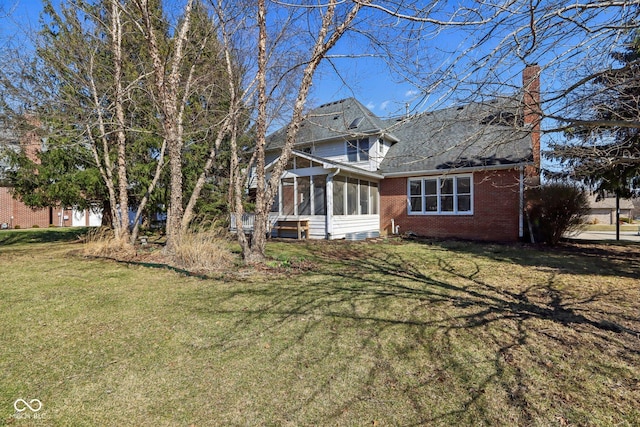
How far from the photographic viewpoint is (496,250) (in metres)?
10.3

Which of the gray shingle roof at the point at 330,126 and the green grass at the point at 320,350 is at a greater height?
the gray shingle roof at the point at 330,126

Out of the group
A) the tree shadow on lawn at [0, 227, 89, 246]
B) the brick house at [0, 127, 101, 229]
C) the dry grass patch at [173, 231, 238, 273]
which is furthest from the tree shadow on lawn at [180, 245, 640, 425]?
the brick house at [0, 127, 101, 229]

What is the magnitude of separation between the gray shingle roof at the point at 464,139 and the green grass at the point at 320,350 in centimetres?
214

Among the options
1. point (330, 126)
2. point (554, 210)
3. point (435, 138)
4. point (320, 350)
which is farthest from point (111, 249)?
point (554, 210)

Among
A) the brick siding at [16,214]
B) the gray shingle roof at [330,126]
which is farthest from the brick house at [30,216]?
the gray shingle roof at [330,126]

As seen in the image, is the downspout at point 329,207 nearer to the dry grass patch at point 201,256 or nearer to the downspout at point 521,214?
the dry grass patch at point 201,256

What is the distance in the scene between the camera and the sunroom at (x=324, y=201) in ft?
43.9

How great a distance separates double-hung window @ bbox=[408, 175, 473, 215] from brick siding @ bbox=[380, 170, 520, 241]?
23cm

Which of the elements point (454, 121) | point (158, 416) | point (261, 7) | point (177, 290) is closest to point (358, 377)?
point (158, 416)

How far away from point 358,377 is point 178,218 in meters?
7.00

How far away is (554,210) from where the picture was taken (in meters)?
11.1

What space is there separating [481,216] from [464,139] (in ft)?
33.8

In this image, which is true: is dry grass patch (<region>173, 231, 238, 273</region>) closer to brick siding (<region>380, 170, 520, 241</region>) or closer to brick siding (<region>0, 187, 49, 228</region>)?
brick siding (<region>380, 170, 520, 241</region>)

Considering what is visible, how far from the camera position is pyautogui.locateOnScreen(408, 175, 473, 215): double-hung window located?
1362cm
